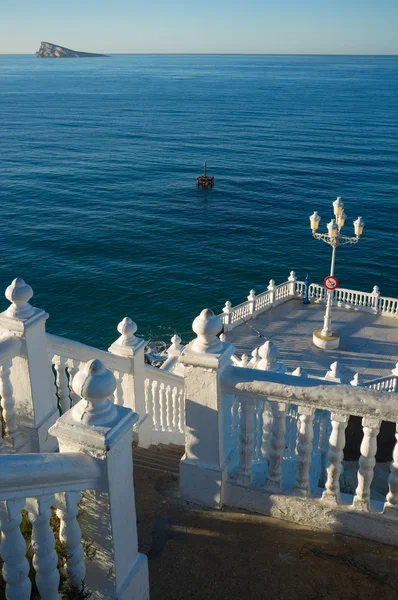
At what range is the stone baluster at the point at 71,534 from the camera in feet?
10.2

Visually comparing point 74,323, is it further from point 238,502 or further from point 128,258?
point 238,502

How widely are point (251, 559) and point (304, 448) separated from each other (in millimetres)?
994

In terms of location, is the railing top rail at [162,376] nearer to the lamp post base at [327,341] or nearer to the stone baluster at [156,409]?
the stone baluster at [156,409]

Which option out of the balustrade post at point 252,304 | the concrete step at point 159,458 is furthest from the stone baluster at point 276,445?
the balustrade post at point 252,304

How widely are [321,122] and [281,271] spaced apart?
74.4 meters

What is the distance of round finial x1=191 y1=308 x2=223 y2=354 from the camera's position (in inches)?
171

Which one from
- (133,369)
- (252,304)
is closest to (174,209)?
(252,304)

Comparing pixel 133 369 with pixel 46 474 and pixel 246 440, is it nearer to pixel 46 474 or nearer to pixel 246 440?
pixel 246 440

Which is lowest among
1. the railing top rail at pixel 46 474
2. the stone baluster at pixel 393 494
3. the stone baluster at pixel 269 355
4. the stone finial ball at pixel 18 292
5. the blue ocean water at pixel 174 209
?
the blue ocean water at pixel 174 209

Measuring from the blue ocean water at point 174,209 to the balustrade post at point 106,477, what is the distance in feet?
82.8

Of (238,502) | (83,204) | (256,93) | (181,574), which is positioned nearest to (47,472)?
(181,574)

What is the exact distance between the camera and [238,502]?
5.01 meters

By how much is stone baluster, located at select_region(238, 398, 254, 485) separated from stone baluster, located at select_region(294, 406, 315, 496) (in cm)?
42

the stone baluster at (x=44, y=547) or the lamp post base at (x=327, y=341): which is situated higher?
the stone baluster at (x=44, y=547)
